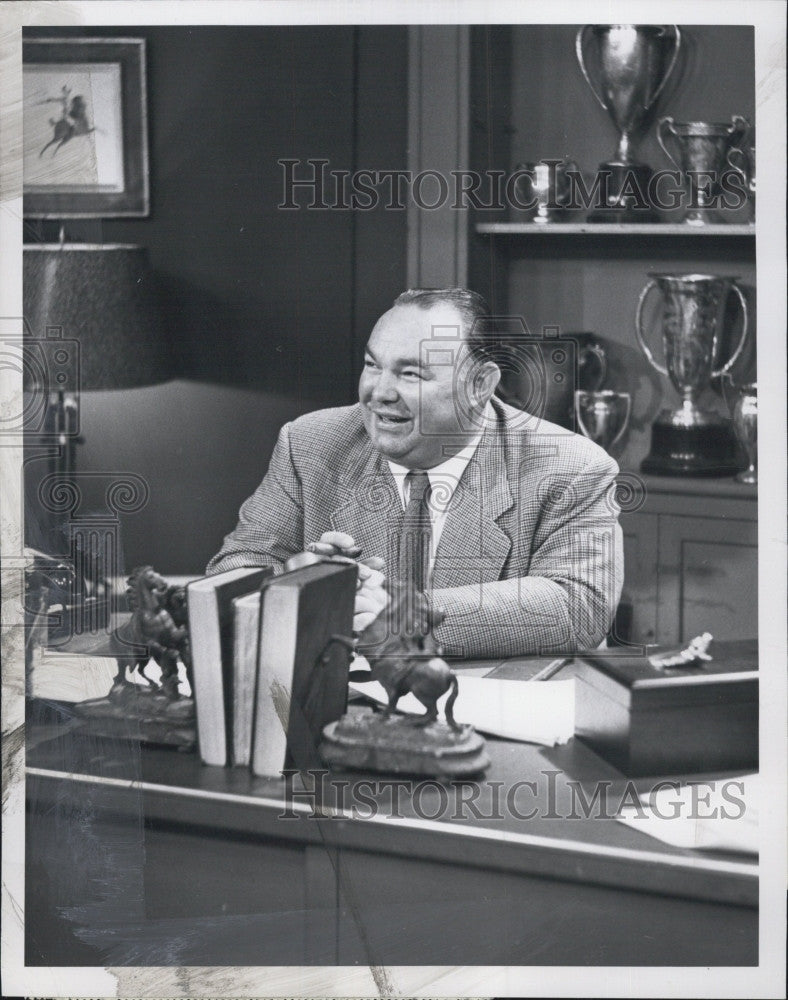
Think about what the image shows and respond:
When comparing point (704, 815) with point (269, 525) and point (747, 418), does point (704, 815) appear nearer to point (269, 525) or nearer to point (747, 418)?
point (747, 418)

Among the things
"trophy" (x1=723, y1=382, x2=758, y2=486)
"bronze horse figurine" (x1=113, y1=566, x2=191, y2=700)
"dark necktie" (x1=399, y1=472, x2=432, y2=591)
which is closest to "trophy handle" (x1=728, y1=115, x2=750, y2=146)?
"trophy" (x1=723, y1=382, x2=758, y2=486)

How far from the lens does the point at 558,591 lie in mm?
1692

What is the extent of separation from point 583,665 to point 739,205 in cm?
65

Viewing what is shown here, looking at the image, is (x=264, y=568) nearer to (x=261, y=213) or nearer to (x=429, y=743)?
(x=429, y=743)

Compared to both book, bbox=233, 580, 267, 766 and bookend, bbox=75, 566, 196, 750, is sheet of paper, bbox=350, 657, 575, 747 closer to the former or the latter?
book, bbox=233, 580, 267, 766

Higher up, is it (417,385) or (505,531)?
(417,385)

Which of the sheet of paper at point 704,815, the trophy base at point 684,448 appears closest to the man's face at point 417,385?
the trophy base at point 684,448

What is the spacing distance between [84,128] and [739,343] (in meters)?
0.92

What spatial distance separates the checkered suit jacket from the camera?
5.53 feet

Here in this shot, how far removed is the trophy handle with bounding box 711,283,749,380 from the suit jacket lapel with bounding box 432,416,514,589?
1.01ft

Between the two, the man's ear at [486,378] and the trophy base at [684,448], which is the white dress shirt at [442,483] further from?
the trophy base at [684,448]

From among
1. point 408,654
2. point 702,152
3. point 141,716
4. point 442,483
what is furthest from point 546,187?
point 141,716

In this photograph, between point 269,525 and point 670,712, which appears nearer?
point 670,712

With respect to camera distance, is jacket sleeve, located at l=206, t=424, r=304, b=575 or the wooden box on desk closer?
the wooden box on desk
